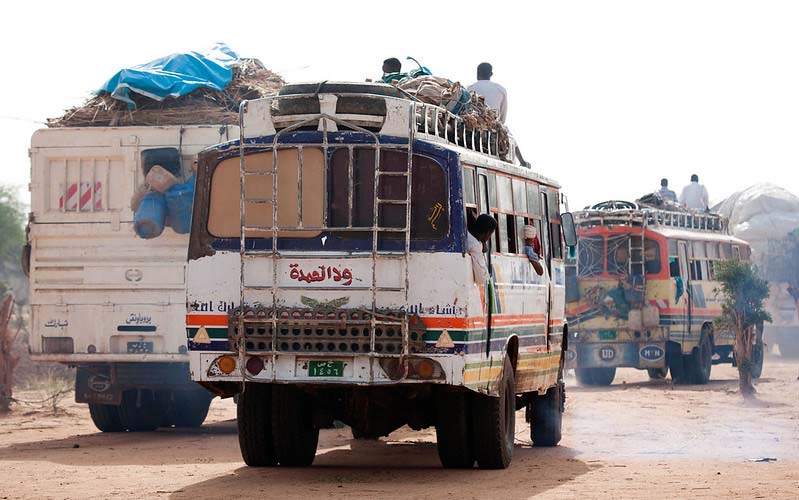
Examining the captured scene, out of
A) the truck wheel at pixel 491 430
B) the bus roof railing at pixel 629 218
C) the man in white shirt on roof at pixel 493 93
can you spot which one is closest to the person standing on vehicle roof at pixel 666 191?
the bus roof railing at pixel 629 218

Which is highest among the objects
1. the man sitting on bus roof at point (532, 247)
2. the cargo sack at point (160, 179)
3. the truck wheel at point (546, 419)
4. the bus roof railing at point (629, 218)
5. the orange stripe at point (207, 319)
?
the bus roof railing at point (629, 218)

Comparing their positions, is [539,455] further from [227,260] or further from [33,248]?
[33,248]

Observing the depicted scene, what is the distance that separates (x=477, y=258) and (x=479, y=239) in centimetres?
16

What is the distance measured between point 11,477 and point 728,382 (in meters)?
18.6

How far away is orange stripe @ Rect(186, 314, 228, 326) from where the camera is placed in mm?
12047

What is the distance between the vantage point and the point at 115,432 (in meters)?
18.1

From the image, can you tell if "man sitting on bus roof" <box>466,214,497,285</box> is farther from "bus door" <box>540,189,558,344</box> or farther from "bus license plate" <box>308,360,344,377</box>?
"bus door" <box>540,189,558,344</box>

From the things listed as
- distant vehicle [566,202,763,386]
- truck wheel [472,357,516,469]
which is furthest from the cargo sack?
distant vehicle [566,202,763,386]

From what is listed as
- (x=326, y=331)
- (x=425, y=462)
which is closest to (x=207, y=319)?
(x=326, y=331)

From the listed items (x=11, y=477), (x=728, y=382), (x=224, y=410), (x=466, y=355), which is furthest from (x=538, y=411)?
(x=728, y=382)

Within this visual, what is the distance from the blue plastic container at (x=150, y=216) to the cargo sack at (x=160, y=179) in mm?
91

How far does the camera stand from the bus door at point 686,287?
26.7 meters

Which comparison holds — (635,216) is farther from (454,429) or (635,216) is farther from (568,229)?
(454,429)

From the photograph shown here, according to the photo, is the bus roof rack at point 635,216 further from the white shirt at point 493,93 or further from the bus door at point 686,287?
the white shirt at point 493,93
